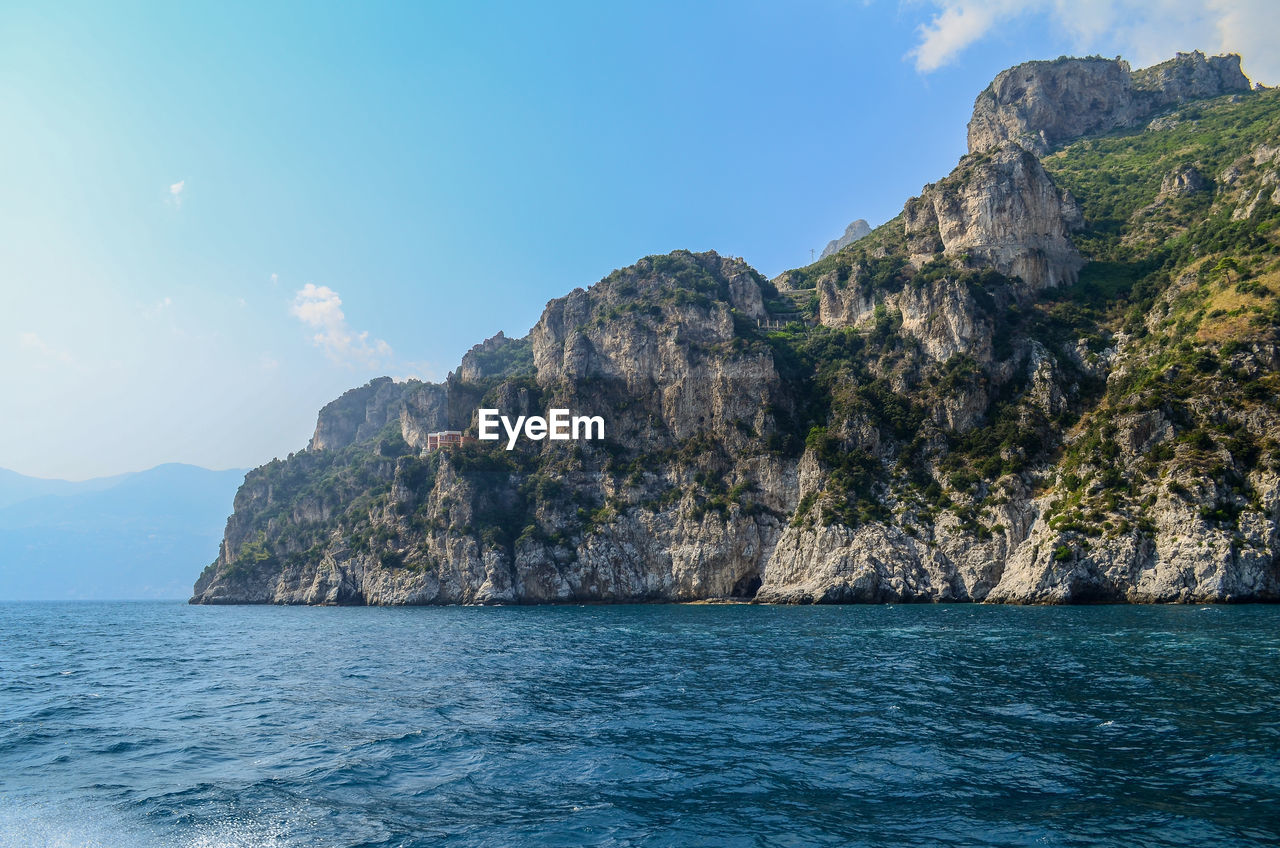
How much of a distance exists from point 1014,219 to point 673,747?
11242cm

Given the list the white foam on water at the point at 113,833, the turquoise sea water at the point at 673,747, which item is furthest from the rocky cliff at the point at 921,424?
the white foam on water at the point at 113,833

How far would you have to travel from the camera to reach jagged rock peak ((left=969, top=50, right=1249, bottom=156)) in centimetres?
15500

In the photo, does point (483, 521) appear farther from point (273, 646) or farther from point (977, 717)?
point (977, 717)

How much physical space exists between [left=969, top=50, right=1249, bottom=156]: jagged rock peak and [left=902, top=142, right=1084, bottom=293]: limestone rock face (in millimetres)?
48859

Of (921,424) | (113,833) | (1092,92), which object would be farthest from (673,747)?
(1092,92)

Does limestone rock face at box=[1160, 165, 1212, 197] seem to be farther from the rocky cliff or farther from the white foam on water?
the white foam on water

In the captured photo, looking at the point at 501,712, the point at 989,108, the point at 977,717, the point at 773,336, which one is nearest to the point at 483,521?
the point at 773,336

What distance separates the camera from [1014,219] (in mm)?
110000

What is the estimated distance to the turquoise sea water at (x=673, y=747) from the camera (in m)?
14.0

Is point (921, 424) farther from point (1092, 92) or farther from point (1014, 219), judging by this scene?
point (1092, 92)

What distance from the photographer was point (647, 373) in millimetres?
121875

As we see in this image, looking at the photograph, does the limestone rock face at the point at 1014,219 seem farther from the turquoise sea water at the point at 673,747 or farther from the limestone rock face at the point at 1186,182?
the turquoise sea water at the point at 673,747

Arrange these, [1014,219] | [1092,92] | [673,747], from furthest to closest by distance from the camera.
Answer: [1092,92], [1014,219], [673,747]

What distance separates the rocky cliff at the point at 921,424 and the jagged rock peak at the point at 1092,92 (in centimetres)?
466
